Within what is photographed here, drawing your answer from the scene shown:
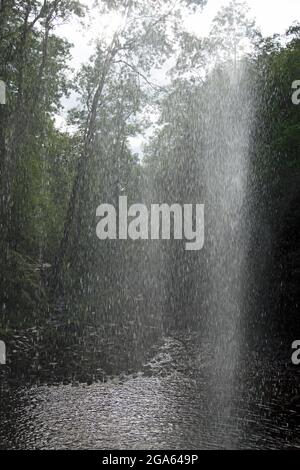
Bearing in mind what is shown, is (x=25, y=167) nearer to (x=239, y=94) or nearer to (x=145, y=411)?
(x=239, y=94)

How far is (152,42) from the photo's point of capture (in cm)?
2258

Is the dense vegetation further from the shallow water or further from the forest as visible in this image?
the shallow water

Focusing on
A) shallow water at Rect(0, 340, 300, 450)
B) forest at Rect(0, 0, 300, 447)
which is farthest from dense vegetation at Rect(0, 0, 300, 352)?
shallow water at Rect(0, 340, 300, 450)

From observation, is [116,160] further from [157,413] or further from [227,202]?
[157,413]

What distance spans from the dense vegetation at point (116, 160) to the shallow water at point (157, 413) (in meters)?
4.60

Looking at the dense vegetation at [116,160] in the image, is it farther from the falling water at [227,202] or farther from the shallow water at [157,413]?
the shallow water at [157,413]

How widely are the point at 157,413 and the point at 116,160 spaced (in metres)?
24.3

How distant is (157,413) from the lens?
358 inches

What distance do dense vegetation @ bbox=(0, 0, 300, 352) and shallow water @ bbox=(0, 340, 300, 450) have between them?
4.60m

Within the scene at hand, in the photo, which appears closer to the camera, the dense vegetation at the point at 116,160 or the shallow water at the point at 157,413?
the shallow water at the point at 157,413

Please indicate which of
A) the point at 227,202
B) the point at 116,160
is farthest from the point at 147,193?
the point at 227,202

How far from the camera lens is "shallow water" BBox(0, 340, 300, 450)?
765 centimetres

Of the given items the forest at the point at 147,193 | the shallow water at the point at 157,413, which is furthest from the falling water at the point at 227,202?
the shallow water at the point at 157,413

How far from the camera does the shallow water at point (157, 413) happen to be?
7648 millimetres
